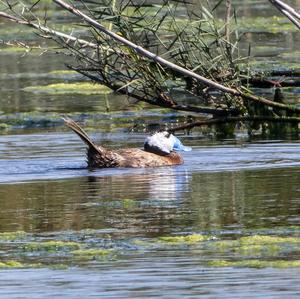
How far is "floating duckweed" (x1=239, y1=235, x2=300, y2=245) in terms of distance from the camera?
27.4 feet

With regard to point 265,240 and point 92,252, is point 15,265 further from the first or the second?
point 265,240

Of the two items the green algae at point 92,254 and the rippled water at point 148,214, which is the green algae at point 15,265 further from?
the green algae at point 92,254

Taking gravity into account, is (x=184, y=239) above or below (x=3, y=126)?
below

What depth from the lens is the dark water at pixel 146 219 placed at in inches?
287

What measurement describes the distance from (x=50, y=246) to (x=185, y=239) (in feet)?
2.81

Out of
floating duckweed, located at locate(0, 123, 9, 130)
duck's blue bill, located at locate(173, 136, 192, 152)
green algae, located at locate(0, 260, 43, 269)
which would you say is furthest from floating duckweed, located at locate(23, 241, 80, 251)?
floating duckweed, located at locate(0, 123, 9, 130)

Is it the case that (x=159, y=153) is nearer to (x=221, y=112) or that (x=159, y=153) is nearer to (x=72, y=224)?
(x=221, y=112)

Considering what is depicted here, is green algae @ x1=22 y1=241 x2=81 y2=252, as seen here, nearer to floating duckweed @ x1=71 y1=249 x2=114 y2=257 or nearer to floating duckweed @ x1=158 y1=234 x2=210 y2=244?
floating duckweed @ x1=71 y1=249 x2=114 y2=257

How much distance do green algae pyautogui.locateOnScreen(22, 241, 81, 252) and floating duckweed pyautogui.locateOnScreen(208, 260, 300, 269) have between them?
113 centimetres

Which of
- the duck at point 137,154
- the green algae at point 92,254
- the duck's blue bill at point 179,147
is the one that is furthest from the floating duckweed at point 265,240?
the duck's blue bill at point 179,147

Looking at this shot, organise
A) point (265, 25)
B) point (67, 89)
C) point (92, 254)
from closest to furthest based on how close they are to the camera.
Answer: point (92, 254) < point (67, 89) < point (265, 25)

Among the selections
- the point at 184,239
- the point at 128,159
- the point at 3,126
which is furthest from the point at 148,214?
the point at 3,126

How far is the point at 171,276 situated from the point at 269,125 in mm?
8255

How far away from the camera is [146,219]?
9.53 m
